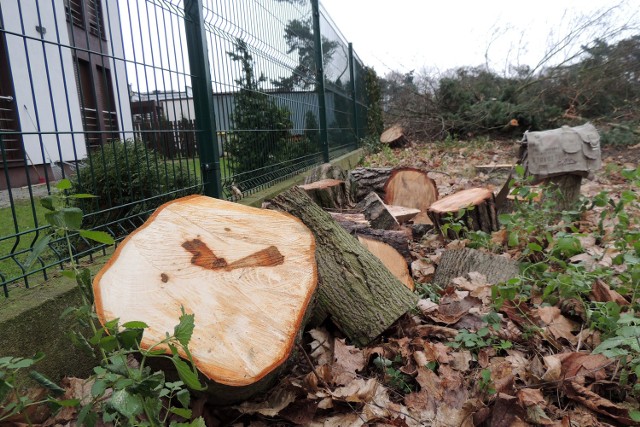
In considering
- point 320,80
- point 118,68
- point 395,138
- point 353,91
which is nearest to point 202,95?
point 118,68

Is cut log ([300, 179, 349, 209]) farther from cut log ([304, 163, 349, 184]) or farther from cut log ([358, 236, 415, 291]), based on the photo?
cut log ([358, 236, 415, 291])

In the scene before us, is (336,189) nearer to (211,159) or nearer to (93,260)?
(211,159)

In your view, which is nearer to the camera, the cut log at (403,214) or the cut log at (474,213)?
the cut log at (474,213)

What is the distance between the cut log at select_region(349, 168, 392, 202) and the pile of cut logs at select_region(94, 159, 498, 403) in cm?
217

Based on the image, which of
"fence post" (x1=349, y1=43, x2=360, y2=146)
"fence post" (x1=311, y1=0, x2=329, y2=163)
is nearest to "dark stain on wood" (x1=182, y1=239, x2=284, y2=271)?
"fence post" (x1=311, y1=0, x2=329, y2=163)

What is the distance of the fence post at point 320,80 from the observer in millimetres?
7098

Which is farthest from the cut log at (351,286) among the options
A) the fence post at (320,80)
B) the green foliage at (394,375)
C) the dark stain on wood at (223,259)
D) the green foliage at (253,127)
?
the fence post at (320,80)

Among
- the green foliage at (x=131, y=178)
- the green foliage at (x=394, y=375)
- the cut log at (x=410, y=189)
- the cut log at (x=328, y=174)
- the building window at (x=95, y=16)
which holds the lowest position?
the green foliage at (x=394, y=375)

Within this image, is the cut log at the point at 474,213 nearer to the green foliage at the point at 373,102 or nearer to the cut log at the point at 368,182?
the cut log at the point at 368,182

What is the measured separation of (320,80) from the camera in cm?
713

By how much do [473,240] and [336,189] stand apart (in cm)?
146

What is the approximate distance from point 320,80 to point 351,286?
5624 mm

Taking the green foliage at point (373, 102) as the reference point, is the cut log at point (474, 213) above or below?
below

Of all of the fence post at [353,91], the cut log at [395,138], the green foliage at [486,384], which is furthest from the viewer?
the cut log at [395,138]
